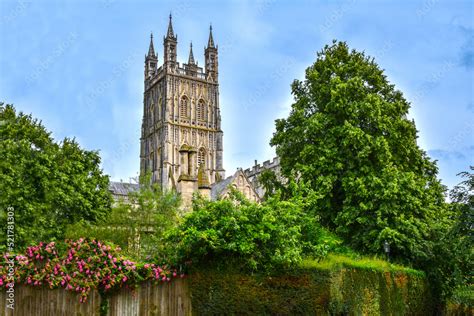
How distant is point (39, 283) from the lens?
46.7 feet

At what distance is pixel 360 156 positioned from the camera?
25.0 meters

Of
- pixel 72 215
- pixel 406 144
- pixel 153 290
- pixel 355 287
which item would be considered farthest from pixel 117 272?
pixel 406 144

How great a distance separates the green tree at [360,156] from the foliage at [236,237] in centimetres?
691

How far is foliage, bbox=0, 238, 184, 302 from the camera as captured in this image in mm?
14094

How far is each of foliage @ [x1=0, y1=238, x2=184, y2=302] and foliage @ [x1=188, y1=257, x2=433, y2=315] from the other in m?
1.65

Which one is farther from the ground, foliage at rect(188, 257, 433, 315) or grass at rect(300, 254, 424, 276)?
grass at rect(300, 254, 424, 276)

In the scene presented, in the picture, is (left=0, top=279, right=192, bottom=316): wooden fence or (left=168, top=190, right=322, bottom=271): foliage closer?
(left=0, top=279, right=192, bottom=316): wooden fence

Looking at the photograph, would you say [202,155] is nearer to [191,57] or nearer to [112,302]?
[191,57]

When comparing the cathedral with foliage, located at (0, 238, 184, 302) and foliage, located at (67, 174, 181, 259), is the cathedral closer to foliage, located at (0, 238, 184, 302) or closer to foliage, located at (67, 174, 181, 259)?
foliage, located at (67, 174, 181, 259)

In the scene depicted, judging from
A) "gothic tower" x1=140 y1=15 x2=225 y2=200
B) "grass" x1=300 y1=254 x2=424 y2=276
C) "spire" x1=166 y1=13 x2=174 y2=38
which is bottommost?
"grass" x1=300 y1=254 x2=424 y2=276

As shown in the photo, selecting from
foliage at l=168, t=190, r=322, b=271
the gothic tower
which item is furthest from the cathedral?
foliage at l=168, t=190, r=322, b=271

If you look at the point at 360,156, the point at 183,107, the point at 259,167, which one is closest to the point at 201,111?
the point at 183,107

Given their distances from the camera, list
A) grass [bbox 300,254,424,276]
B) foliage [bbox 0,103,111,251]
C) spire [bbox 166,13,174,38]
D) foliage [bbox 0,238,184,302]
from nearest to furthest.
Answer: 1. foliage [bbox 0,238,184,302]
2. grass [bbox 300,254,424,276]
3. foliage [bbox 0,103,111,251]
4. spire [bbox 166,13,174,38]

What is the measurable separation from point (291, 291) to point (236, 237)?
99.2 inches
